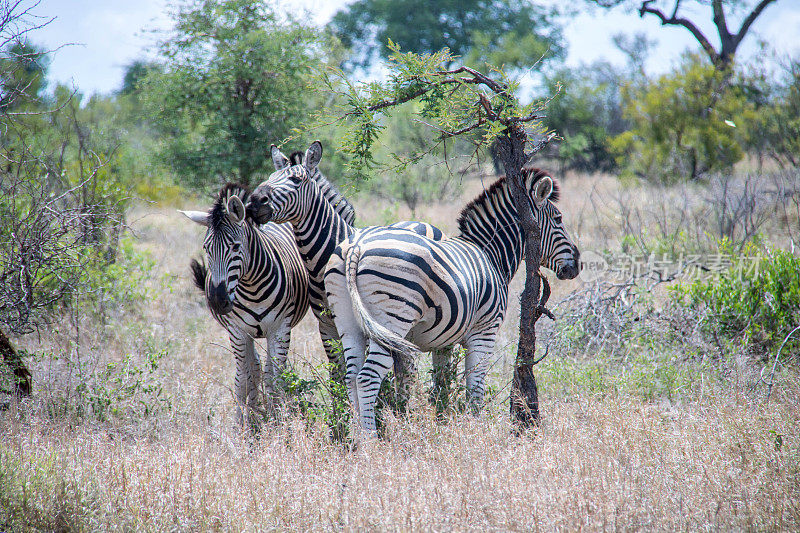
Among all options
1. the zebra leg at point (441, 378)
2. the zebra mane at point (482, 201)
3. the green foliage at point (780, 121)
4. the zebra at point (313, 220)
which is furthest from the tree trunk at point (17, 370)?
the green foliage at point (780, 121)

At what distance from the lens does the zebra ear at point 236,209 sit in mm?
4395

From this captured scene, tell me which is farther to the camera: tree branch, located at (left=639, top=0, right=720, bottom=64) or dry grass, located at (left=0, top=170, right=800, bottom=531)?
tree branch, located at (left=639, top=0, right=720, bottom=64)

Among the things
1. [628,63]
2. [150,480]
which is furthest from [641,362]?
[628,63]

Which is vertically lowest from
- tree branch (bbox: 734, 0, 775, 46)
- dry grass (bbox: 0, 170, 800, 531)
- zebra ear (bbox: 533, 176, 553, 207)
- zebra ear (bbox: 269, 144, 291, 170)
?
dry grass (bbox: 0, 170, 800, 531)

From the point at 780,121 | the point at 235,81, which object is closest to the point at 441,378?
the point at 235,81

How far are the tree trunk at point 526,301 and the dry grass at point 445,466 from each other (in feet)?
0.66

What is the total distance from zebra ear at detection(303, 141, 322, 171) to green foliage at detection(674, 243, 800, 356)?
4.38m

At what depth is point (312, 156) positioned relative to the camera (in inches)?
193

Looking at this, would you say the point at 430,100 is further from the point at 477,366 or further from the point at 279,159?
the point at 477,366

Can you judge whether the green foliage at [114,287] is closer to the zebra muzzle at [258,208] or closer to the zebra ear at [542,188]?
the zebra muzzle at [258,208]

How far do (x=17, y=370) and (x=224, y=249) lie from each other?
2.27 metres

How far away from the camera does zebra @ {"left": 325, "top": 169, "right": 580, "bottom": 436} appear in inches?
167

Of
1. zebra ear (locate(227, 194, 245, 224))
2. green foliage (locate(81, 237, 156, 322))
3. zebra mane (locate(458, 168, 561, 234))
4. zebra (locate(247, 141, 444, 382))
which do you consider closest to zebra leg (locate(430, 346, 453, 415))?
zebra (locate(247, 141, 444, 382))

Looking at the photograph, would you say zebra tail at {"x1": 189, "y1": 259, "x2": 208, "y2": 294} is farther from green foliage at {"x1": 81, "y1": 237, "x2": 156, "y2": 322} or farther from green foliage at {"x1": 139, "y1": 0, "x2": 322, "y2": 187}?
green foliage at {"x1": 139, "y1": 0, "x2": 322, "y2": 187}
